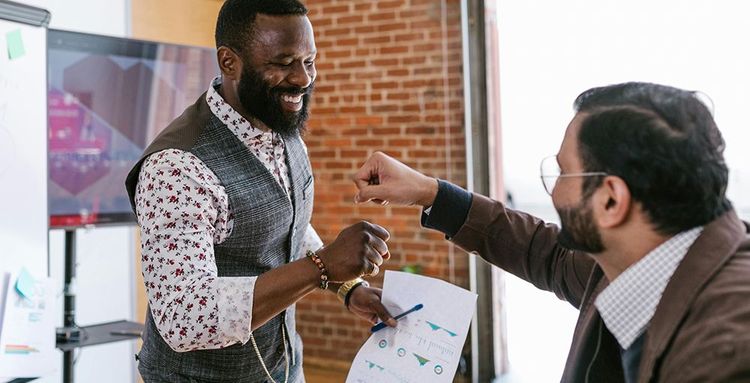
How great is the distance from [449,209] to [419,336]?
329 millimetres

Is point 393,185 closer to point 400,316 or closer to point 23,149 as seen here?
point 400,316

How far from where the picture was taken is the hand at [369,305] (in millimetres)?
1771

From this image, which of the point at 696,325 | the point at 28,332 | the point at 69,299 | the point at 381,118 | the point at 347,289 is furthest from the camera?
the point at 381,118

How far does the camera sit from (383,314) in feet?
5.82

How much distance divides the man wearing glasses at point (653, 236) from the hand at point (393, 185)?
0.41m

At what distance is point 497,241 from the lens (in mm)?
1847

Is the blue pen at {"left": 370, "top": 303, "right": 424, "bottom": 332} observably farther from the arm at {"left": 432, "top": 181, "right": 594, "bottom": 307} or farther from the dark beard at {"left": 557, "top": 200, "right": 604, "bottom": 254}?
the dark beard at {"left": 557, "top": 200, "right": 604, "bottom": 254}

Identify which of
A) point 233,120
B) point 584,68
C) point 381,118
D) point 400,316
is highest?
point 584,68

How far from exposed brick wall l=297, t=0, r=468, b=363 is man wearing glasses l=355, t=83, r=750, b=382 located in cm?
291

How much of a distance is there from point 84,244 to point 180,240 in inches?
95.7

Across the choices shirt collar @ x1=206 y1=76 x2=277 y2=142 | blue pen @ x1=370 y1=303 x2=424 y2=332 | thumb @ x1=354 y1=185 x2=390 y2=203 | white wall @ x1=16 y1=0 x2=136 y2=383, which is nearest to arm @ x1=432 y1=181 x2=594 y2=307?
thumb @ x1=354 y1=185 x2=390 y2=203

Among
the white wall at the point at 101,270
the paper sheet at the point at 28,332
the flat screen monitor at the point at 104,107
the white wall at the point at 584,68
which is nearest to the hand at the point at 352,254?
the paper sheet at the point at 28,332

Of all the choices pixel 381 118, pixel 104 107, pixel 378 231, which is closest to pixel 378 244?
pixel 378 231

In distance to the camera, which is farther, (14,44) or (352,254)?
(14,44)
